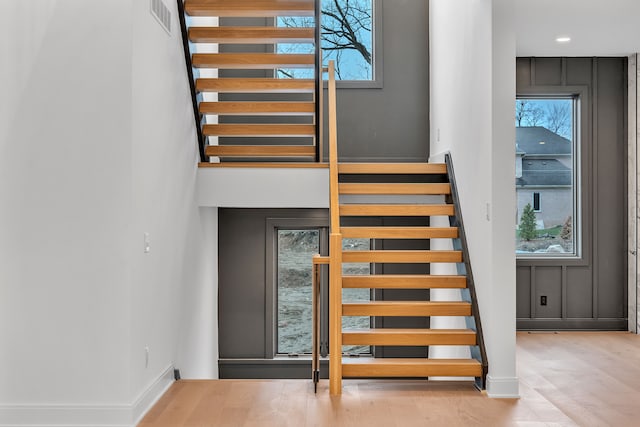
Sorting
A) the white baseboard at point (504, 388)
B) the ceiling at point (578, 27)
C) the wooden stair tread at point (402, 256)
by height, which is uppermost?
the ceiling at point (578, 27)

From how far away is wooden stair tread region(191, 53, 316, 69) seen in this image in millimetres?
4699

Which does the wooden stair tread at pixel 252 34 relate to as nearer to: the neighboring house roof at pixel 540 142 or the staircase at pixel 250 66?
the staircase at pixel 250 66

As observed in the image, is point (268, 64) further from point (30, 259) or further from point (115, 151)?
point (30, 259)

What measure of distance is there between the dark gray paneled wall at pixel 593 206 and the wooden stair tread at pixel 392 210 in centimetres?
171

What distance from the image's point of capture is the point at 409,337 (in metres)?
4.08

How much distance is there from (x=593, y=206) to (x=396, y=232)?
2.60m

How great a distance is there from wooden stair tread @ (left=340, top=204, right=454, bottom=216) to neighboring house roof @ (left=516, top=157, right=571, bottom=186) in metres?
1.83

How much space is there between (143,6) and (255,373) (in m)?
4.27

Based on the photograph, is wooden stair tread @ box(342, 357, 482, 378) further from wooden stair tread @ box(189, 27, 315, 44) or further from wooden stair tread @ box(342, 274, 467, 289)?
wooden stair tread @ box(189, 27, 315, 44)

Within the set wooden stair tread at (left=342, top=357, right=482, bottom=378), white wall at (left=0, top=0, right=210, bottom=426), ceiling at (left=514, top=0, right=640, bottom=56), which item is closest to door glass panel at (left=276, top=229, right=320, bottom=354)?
wooden stair tread at (left=342, top=357, right=482, bottom=378)

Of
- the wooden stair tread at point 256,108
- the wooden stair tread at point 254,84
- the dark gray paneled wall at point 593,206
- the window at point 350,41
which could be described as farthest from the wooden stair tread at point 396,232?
the window at point 350,41

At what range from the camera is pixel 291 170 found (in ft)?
16.7

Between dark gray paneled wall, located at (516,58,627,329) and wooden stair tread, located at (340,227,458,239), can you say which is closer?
wooden stair tread, located at (340,227,458,239)

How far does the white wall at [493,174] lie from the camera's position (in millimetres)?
3799
